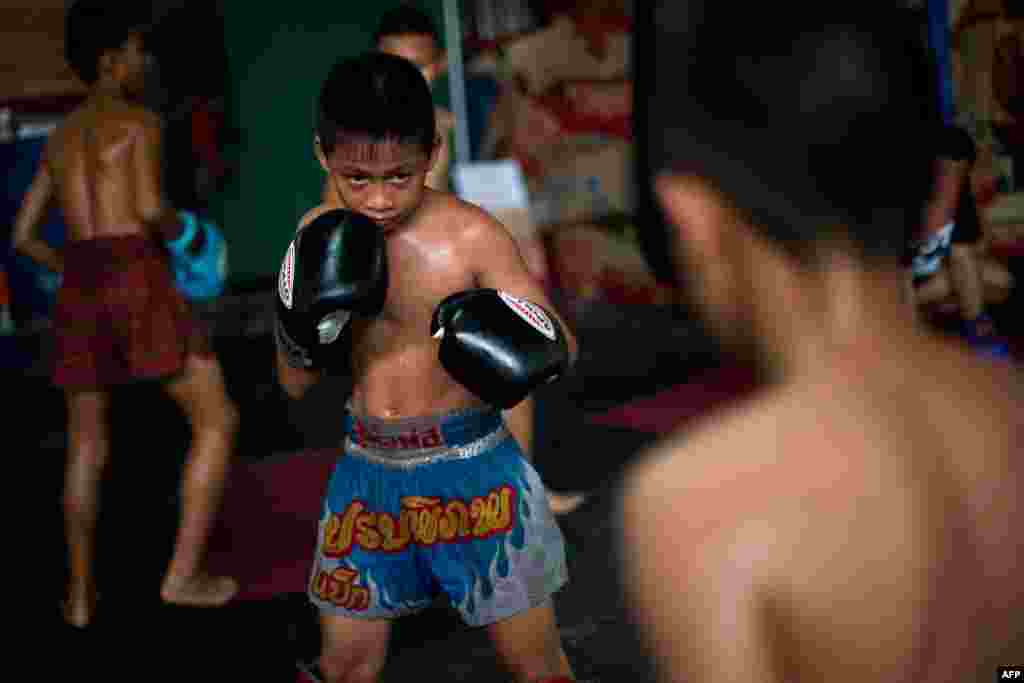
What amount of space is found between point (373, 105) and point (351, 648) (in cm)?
84

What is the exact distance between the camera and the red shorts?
282 centimetres

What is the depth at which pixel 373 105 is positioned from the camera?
161cm

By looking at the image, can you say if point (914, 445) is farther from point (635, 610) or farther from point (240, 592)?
point (240, 592)

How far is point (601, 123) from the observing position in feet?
23.3

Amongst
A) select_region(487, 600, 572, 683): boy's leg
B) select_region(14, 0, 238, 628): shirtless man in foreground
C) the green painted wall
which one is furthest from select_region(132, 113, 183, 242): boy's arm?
the green painted wall

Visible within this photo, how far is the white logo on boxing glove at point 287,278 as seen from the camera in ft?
5.35

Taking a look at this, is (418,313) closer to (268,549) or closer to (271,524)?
(268,549)

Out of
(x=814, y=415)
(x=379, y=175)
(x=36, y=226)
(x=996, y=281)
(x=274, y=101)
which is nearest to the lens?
(x=814, y=415)

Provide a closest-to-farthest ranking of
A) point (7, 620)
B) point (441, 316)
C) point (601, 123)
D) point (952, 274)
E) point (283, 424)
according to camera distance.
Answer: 1. point (441, 316)
2. point (7, 620)
3. point (952, 274)
4. point (283, 424)
5. point (601, 123)

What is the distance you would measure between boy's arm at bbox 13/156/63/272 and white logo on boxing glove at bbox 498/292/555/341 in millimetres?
1786

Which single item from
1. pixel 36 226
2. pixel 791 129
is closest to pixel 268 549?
pixel 36 226

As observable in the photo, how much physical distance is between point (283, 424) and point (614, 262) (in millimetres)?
3019

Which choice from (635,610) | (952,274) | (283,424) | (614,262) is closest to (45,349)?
(283,424)

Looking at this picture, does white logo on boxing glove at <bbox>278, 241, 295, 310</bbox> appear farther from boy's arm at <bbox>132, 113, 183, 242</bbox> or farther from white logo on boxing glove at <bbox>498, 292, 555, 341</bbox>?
boy's arm at <bbox>132, 113, 183, 242</bbox>
